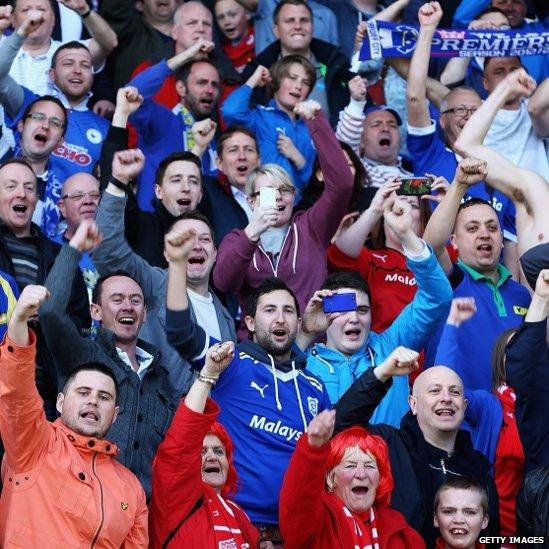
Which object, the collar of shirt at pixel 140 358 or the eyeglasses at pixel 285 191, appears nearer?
the collar of shirt at pixel 140 358

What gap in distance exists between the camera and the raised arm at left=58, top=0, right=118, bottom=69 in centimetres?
1081

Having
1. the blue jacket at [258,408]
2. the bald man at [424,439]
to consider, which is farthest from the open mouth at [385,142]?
the blue jacket at [258,408]

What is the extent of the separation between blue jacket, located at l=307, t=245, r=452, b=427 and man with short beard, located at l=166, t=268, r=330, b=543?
33cm

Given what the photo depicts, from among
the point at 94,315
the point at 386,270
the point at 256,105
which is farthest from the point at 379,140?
the point at 94,315

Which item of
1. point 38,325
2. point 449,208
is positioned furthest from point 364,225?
point 38,325

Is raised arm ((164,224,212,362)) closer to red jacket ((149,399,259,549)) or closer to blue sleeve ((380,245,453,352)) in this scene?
red jacket ((149,399,259,549))

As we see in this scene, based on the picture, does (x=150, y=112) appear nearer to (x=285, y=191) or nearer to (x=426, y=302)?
(x=285, y=191)

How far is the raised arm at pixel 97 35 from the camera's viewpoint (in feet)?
35.5

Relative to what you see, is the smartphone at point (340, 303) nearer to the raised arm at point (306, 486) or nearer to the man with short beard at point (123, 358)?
the man with short beard at point (123, 358)

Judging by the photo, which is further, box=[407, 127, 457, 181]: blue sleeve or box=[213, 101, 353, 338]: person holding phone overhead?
box=[407, 127, 457, 181]: blue sleeve

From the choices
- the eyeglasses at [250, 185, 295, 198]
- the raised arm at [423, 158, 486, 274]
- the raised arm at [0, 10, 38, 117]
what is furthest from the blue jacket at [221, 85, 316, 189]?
the raised arm at [423, 158, 486, 274]

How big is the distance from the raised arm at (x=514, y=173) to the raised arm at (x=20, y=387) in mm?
3208

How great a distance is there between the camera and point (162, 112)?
10234 mm

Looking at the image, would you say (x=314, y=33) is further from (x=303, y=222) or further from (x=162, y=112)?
(x=303, y=222)
